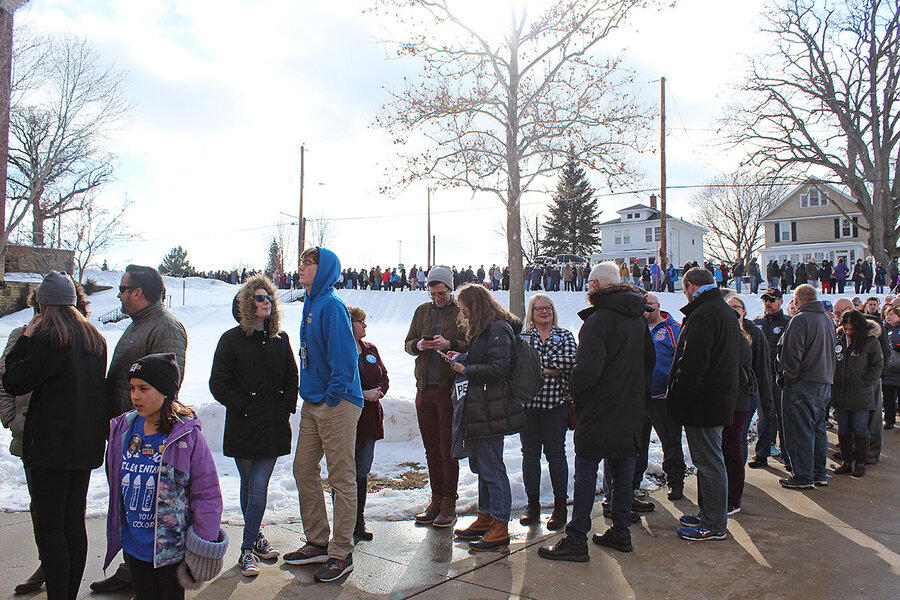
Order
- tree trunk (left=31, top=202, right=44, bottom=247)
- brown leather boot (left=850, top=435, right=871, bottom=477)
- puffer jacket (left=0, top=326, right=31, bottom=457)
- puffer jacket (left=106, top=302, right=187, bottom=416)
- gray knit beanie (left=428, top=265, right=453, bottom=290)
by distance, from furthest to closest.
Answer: tree trunk (left=31, top=202, right=44, bottom=247)
brown leather boot (left=850, top=435, right=871, bottom=477)
gray knit beanie (left=428, top=265, right=453, bottom=290)
puffer jacket (left=0, top=326, right=31, bottom=457)
puffer jacket (left=106, top=302, right=187, bottom=416)

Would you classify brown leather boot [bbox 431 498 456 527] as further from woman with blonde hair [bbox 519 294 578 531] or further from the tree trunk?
the tree trunk

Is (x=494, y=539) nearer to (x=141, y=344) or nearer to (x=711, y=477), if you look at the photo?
(x=711, y=477)

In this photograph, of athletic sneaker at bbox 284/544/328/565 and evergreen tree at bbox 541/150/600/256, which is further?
evergreen tree at bbox 541/150/600/256

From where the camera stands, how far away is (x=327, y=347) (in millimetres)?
4305

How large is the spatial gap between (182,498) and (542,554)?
256cm

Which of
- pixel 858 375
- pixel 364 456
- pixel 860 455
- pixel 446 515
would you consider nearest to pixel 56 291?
pixel 364 456

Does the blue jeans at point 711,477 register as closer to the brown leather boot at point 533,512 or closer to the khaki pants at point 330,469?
the brown leather boot at point 533,512

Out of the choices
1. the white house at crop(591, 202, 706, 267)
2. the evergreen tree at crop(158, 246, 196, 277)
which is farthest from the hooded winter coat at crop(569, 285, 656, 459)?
the evergreen tree at crop(158, 246, 196, 277)

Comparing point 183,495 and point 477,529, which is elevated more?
point 183,495

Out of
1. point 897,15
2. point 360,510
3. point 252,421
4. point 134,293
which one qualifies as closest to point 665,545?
point 360,510

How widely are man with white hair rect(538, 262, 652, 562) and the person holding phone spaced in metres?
1.05

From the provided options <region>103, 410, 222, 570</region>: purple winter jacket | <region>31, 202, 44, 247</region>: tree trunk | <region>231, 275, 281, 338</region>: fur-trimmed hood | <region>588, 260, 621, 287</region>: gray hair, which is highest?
<region>31, 202, 44, 247</region>: tree trunk

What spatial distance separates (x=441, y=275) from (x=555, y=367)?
1.22 metres

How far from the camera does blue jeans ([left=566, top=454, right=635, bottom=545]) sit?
4.47 metres
